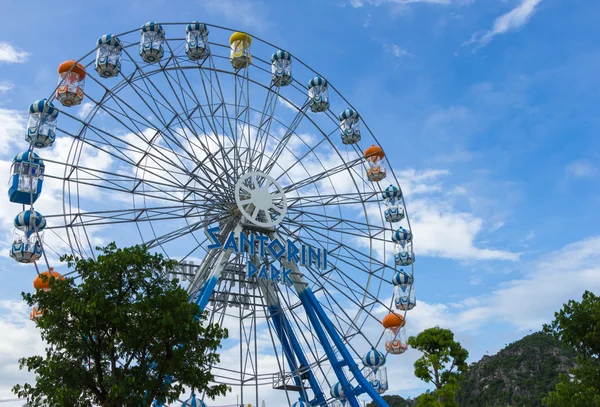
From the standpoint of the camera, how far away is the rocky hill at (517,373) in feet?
277

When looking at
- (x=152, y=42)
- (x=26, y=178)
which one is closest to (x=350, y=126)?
(x=152, y=42)

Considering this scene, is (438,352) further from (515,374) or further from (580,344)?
(515,374)

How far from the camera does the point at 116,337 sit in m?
15.6

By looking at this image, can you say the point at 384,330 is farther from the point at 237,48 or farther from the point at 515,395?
the point at 515,395

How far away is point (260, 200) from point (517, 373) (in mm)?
78815

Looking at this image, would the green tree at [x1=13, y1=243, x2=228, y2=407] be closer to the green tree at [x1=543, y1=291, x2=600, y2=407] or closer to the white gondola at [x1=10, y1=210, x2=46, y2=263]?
the white gondola at [x1=10, y1=210, x2=46, y2=263]

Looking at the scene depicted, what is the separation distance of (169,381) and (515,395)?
77.5 metres

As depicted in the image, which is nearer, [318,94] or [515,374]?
[318,94]

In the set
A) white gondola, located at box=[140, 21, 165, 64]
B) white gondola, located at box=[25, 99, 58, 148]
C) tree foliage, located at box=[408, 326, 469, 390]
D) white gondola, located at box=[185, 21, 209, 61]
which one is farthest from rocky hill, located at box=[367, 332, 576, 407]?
white gondola, located at box=[25, 99, 58, 148]

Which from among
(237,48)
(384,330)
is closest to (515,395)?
(384,330)

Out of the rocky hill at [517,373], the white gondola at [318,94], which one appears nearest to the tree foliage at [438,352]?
the white gondola at [318,94]

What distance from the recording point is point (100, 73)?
2383 centimetres

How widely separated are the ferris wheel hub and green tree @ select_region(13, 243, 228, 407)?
341 inches

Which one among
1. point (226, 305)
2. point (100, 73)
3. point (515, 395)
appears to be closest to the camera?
point (100, 73)
